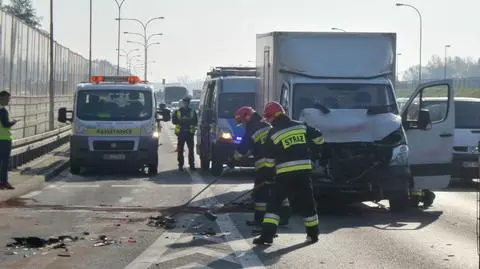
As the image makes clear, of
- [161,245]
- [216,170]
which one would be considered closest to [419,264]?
[161,245]

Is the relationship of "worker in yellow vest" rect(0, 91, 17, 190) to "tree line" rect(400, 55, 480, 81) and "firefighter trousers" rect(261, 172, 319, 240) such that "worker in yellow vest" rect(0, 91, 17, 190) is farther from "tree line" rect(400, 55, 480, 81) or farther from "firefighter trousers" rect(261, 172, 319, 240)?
"tree line" rect(400, 55, 480, 81)

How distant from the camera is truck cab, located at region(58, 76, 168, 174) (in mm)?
22203

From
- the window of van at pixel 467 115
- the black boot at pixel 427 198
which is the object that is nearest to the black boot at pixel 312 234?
the black boot at pixel 427 198

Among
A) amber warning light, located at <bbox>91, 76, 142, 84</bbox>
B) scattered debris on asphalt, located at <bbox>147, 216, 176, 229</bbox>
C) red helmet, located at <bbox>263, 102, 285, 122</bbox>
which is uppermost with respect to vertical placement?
amber warning light, located at <bbox>91, 76, 142, 84</bbox>

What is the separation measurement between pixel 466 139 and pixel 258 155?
8.26m

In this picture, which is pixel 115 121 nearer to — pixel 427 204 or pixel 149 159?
pixel 149 159

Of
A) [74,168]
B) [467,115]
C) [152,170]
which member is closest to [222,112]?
[152,170]

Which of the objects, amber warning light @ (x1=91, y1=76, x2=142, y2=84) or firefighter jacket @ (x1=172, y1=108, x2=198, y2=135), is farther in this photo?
firefighter jacket @ (x1=172, y1=108, x2=198, y2=135)

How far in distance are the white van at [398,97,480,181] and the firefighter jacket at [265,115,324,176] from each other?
7.22 metres

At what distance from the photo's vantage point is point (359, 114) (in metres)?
15.1

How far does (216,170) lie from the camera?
72.3 ft

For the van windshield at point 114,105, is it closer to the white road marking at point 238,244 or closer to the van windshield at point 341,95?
the van windshield at point 341,95

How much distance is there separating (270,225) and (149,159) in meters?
11.2

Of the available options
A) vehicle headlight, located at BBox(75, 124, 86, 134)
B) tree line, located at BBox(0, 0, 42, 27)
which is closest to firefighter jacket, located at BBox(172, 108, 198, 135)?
vehicle headlight, located at BBox(75, 124, 86, 134)
